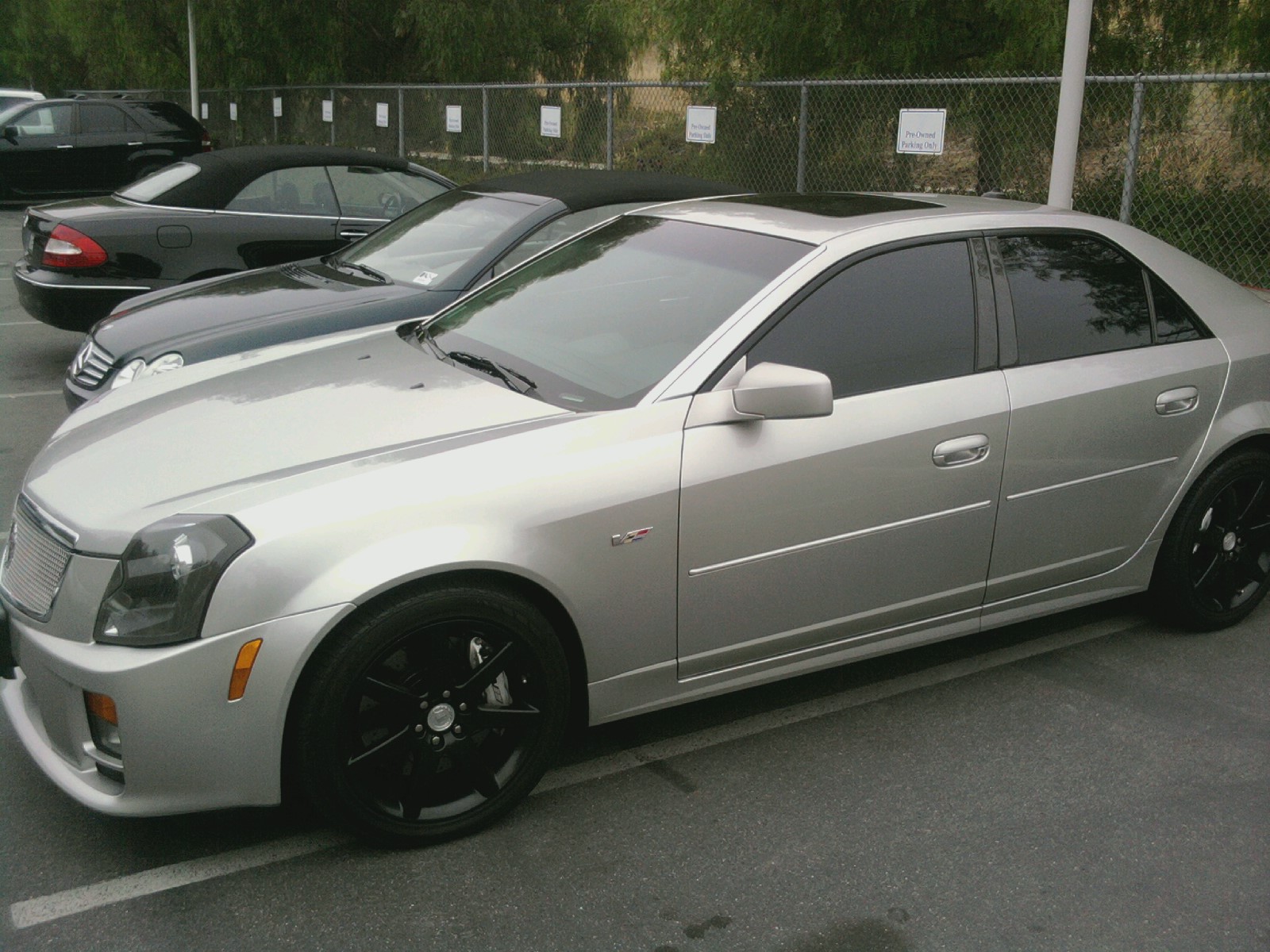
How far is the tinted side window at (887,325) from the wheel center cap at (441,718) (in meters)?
1.28

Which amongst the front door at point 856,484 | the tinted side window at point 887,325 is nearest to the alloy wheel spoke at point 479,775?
the front door at point 856,484

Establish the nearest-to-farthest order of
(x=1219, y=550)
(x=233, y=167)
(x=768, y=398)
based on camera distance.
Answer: (x=768, y=398) → (x=1219, y=550) → (x=233, y=167)

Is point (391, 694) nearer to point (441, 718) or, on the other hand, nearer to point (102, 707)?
point (441, 718)

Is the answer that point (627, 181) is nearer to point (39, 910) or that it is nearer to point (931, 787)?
point (931, 787)

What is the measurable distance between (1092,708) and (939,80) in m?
7.01

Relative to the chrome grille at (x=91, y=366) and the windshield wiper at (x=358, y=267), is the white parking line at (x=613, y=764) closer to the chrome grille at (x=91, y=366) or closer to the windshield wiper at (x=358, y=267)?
the chrome grille at (x=91, y=366)

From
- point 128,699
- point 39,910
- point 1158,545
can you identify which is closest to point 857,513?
point 1158,545

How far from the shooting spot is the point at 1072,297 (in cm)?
423

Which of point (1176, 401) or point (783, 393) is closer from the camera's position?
point (783, 393)

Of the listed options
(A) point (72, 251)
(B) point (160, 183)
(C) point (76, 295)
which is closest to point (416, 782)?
(C) point (76, 295)

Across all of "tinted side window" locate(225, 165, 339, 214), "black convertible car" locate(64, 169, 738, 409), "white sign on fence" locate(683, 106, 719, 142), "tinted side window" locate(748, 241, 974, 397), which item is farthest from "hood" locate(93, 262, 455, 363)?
"white sign on fence" locate(683, 106, 719, 142)

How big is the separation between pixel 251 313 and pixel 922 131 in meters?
5.29

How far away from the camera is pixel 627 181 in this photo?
714 cm

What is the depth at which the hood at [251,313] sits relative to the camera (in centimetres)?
584
